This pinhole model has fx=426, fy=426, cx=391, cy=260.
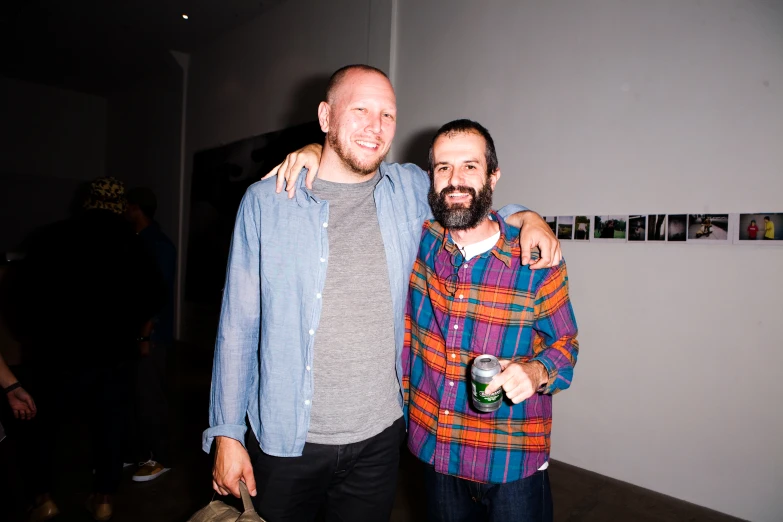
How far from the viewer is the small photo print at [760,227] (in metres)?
2.24

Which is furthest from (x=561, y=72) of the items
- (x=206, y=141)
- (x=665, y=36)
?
(x=206, y=141)

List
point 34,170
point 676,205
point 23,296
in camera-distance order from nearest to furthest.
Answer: point 23,296, point 676,205, point 34,170

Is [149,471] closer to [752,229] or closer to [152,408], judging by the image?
[152,408]

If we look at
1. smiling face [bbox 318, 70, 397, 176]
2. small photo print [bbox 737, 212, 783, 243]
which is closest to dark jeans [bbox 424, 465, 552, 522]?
smiling face [bbox 318, 70, 397, 176]

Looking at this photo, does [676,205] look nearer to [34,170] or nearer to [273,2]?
[273,2]

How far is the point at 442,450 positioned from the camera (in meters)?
1.32

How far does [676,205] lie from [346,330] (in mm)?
2291

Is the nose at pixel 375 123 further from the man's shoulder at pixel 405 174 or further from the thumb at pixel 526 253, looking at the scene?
the thumb at pixel 526 253

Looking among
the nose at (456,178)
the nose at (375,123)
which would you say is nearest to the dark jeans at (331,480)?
the nose at (456,178)

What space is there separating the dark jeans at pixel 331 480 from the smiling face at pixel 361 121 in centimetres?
87

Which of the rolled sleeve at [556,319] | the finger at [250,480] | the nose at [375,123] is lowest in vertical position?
the finger at [250,480]

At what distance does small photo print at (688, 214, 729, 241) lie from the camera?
2391 mm

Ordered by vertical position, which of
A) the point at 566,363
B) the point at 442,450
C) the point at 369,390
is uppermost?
the point at 566,363

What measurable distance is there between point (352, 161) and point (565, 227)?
2130 mm
